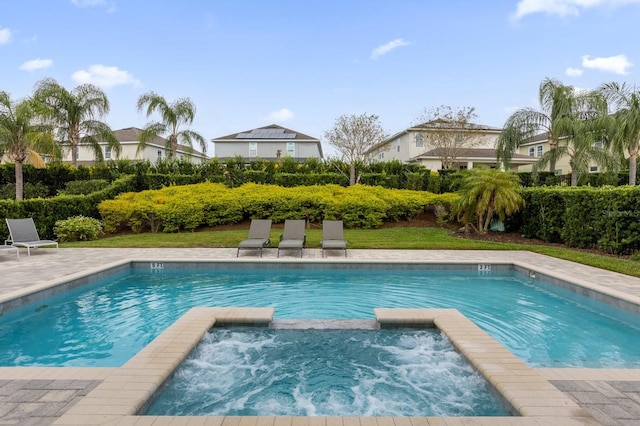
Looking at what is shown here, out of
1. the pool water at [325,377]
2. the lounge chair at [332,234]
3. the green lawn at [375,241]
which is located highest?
the lounge chair at [332,234]

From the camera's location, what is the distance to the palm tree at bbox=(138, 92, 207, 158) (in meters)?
27.2

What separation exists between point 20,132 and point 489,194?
20170mm

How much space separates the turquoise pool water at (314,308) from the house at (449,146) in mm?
22338

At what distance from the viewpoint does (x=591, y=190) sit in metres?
12.4

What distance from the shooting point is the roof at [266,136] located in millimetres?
42303

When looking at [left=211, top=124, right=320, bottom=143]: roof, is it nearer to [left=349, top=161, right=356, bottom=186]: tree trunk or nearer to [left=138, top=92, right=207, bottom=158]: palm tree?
[left=138, top=92, right=207, bottom=158]: palm tree

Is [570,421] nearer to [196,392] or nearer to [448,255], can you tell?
[196,392]

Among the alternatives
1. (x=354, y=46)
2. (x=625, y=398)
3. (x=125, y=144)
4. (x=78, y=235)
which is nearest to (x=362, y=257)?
(x=625, y=398)

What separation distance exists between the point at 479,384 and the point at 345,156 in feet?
90.0

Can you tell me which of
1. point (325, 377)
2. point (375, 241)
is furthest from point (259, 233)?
point (325, 377)

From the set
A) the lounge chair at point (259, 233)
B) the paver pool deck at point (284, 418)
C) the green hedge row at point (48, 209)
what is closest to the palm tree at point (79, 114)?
the green hedge row at point (48, 209)

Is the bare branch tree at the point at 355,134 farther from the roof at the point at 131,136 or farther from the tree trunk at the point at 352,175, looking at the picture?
the roof at the point at 131,136

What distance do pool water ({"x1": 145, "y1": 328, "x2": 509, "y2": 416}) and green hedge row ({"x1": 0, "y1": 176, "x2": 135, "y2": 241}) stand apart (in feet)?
39.8

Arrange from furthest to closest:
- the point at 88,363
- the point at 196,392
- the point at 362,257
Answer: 1. the point at 362,257
2. the point at 88,363
3. the point at 196,392
